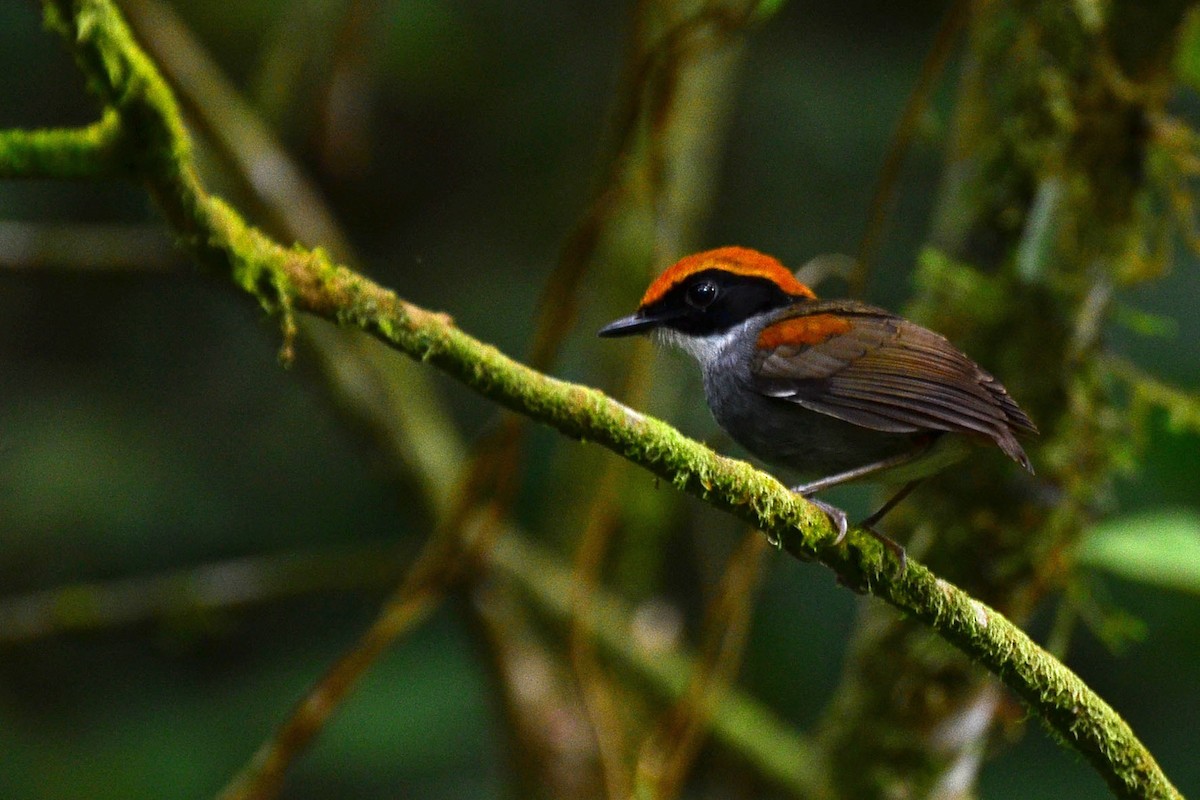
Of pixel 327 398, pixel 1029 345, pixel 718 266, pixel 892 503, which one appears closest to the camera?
pixel 892 503

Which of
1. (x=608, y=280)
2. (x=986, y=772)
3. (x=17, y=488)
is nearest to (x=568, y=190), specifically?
(x=608, y=280)

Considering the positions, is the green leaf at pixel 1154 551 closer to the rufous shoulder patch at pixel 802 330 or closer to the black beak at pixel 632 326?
the rufous shoulder patch at pixel 802 330

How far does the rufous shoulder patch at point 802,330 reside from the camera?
10.1ft

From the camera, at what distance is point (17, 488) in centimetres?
589

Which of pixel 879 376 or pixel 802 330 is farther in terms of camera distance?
pixel 802 330

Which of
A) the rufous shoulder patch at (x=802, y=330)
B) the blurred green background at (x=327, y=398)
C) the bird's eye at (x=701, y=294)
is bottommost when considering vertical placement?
the blurred green background at (x=327, y=398)

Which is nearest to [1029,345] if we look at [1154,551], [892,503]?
[1154,551]

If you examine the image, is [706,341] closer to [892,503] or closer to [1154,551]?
[892,503]

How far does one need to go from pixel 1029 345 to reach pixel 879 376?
1.06 m

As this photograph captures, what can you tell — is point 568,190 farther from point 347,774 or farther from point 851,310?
point 851,310

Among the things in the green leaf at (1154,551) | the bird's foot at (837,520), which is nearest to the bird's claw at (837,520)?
the bird's foot at (837,520)

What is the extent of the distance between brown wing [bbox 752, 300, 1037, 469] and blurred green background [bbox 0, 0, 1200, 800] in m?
2.16

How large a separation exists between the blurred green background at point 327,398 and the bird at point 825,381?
195 centimetres

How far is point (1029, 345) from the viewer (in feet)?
12.5
